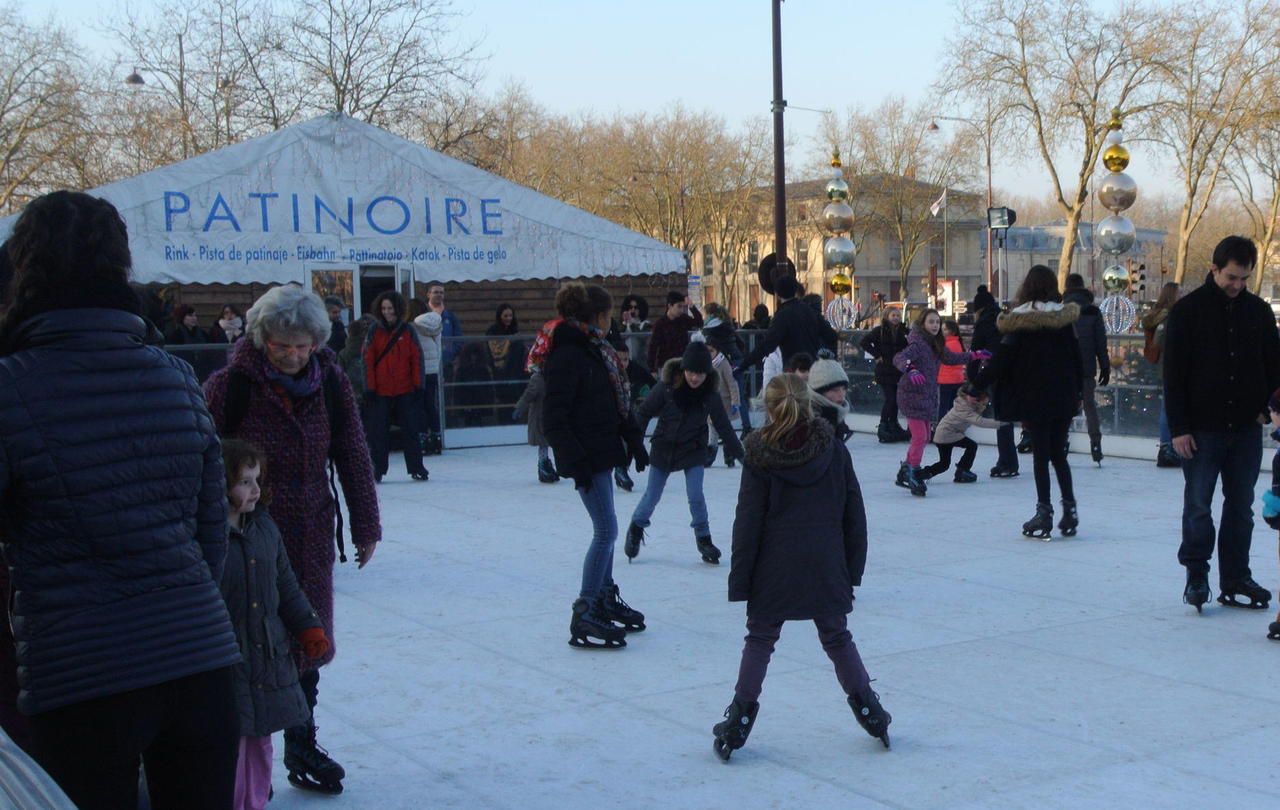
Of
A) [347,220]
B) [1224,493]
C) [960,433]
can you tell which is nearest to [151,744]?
[1224,493]

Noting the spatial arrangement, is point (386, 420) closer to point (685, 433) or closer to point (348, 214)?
point (685, 433)

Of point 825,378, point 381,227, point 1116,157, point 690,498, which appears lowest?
point 690,498

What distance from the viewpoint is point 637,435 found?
22.5 ft

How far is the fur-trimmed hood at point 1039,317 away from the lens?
9211mm

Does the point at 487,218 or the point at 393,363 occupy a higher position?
the point at 487,218

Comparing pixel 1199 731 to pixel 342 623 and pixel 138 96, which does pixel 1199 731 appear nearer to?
pixel 342 623

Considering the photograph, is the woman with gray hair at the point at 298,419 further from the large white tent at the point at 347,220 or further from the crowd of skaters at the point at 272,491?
the large white tent at the point at 347,220

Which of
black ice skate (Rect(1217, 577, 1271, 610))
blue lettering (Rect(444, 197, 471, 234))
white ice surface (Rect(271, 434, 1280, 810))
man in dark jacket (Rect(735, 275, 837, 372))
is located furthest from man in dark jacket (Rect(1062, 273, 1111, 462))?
blue lettering (Rect(444, 197, 471, 234))

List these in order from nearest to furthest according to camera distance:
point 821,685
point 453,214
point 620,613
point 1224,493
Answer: point 821,685 → point 620,613 → point 1224,493 → point 453,214

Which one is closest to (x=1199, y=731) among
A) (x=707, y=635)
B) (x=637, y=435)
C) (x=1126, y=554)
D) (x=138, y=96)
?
(x=707, y=635)

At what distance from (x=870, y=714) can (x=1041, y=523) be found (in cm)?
477

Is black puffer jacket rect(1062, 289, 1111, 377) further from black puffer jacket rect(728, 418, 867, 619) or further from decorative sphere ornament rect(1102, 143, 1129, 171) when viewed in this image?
black puffer jacket rect(728, 418, 867, 619)

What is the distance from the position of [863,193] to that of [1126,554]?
2299 inches

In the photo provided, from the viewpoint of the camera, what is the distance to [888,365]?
52.0 ft
